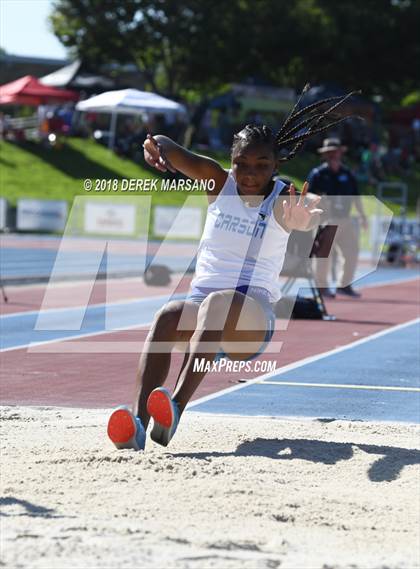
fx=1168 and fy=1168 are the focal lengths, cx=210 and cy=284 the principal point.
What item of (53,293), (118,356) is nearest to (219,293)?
(118,356)

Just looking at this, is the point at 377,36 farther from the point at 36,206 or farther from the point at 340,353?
the point at 340,353

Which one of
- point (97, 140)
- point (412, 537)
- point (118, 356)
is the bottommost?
point (97, 140)

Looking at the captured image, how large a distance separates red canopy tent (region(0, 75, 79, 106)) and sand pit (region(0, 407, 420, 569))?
28.0 metres

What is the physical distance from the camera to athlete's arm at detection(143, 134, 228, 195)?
20.4 feet

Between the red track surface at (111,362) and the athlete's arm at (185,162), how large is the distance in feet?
6.80

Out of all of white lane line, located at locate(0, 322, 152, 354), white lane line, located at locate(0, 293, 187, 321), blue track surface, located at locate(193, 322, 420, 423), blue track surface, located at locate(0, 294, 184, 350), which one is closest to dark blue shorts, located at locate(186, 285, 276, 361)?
blue track surface, located at locate(193, 322, 420, 423)

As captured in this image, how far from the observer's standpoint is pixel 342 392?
8.46 m

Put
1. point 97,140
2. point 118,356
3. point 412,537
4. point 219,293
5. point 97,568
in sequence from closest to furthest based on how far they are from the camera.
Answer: point 97,568 < point 412,537 < point 219,293 < point 118,356 < point 97,140

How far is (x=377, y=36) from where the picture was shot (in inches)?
2248

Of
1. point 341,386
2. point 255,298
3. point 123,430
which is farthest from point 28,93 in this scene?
point 123,430

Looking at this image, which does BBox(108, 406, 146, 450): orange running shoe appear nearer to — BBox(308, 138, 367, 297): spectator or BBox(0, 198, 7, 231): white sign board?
BBox(308, 138, 367, 297): spectator

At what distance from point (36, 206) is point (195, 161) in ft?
83.7

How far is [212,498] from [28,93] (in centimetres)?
3041

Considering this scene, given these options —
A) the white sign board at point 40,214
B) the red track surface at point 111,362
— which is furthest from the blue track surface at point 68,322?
the white sign board at point 40,214
